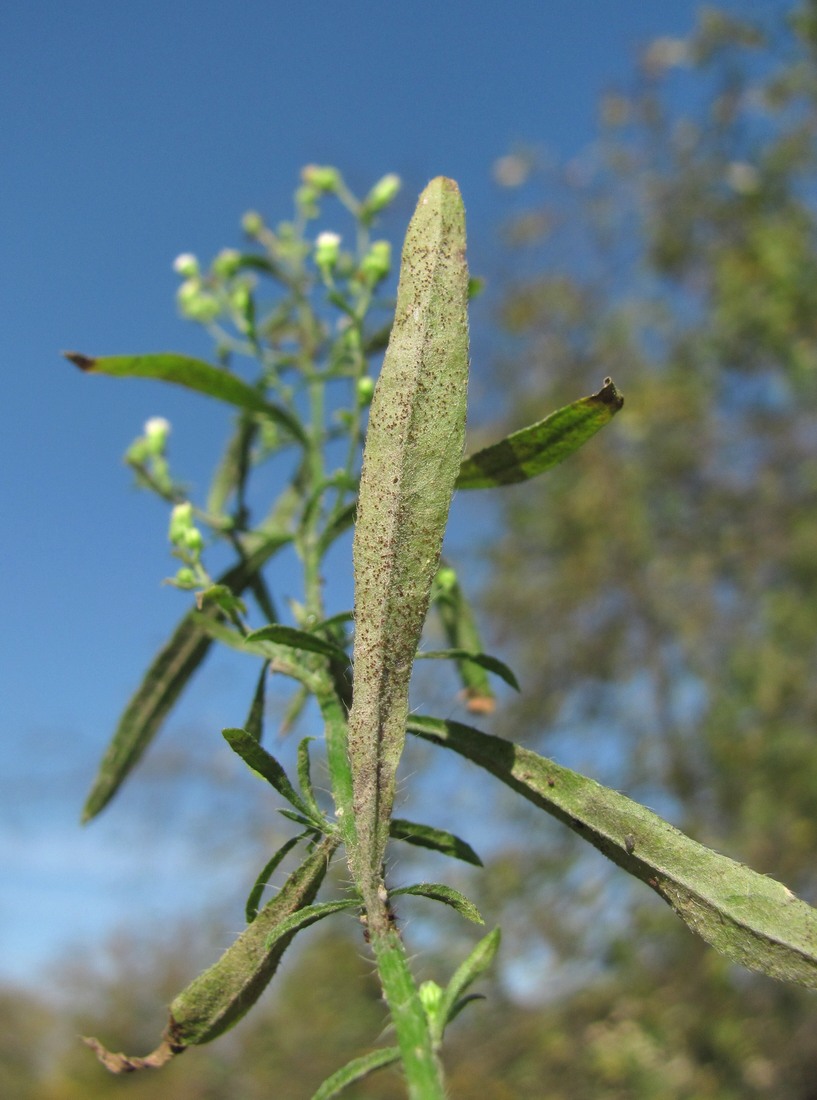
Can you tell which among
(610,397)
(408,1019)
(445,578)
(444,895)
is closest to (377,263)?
(445,578)

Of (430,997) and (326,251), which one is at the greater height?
(326,251)

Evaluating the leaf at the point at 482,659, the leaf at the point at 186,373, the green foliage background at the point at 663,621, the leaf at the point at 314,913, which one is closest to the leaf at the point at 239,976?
the leaf at the point at 314,913

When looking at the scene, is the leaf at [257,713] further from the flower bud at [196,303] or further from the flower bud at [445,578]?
the flower bud at [196,303]

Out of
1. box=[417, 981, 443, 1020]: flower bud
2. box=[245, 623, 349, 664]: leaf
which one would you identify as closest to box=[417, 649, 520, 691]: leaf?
box=[245, 623, 349, 664]: leaf

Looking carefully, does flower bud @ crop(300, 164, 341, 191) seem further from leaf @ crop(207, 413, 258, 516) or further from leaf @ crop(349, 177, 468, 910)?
leaf @ crop(349, 177, 468, 910)

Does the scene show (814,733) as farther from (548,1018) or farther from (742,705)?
(548,1018)

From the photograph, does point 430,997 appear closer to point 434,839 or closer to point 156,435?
point 434,839
